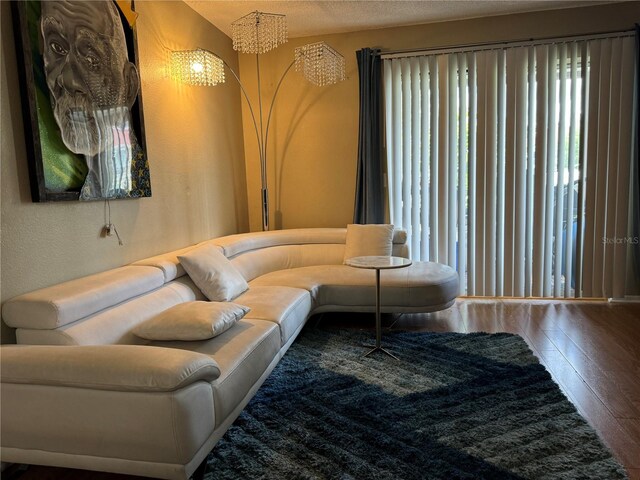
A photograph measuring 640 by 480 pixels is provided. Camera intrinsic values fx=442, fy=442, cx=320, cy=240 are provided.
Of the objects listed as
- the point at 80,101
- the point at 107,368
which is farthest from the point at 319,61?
the point at 107,368

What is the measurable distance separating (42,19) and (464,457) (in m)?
2.80

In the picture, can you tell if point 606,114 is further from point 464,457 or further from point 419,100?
point 464,457

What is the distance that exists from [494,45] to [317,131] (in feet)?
6.13

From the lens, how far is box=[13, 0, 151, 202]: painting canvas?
6.85ft

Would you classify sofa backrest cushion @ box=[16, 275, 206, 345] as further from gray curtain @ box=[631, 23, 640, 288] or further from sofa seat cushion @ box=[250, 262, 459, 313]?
gray curtain @ box=[631, 23, 640, 288]

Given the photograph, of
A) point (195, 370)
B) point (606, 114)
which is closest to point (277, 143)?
point (606, 114)

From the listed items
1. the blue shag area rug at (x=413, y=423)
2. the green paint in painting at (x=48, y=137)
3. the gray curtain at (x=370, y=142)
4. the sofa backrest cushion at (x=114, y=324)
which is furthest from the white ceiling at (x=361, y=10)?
the blue shag area rug at (x=413, y=423)

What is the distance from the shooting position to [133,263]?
2.80 meters

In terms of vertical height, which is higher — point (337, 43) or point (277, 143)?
point (337, 43)

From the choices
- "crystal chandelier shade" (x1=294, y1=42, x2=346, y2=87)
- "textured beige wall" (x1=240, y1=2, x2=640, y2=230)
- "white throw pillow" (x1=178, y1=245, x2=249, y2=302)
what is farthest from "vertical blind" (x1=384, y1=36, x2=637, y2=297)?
"white throw pillow" (x1=178, y1=245, x2=249, y2=302)

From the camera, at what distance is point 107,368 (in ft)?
5.10

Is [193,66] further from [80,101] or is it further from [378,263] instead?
[378,263]

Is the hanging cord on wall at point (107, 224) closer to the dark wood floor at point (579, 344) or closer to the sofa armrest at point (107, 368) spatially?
the sofa armrest at point (107, 368)

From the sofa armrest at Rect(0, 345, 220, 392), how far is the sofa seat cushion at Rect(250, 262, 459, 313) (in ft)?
5.78
